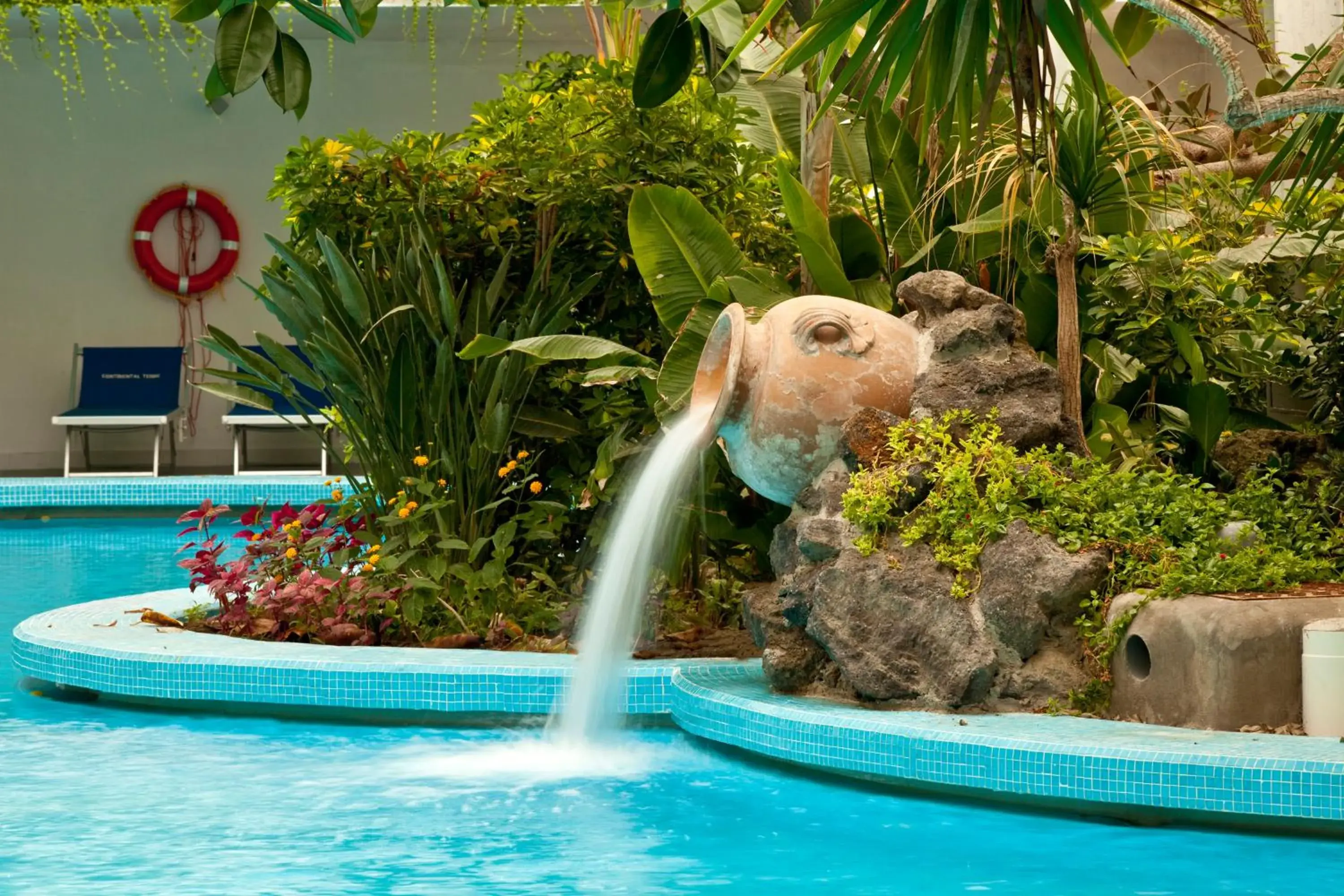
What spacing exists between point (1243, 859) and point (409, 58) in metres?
13.2

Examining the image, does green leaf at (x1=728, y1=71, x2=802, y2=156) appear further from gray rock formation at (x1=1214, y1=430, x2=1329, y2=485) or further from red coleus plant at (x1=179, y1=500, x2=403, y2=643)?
red coleus plant at (x1=179, y1=500, x2=403, y2=643)

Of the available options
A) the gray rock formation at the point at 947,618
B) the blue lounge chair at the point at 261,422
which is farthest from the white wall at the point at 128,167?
the gray rock formation at the point at 947,618

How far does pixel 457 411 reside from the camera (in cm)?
677

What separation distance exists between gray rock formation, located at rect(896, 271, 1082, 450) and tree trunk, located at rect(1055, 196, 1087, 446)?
29cm

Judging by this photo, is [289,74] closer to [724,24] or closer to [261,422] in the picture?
[724,24]

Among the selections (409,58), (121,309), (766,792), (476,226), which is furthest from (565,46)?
(766,792)

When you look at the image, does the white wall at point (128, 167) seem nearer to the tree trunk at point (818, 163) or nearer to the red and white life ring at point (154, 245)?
the red and white life ring at point (154, 245)

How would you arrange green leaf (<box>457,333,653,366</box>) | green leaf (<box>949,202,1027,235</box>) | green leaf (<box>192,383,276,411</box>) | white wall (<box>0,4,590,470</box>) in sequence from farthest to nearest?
white wall (<box>0,4,590,470</box>) < green leaf (<box>192,383,276,411</box>) < green leaf (<box>457,333,653,366</box>) < green leaf (<box>949,202,1027,235</box>)

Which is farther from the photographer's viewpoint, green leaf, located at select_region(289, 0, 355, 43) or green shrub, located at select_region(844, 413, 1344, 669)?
green shrub, located at select_region(844, 413, 1344, 669)

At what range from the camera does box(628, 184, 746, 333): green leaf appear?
20.7 feet

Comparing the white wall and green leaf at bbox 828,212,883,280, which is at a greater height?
the white wall

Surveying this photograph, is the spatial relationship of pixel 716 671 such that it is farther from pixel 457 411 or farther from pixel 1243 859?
pixel 1243 859

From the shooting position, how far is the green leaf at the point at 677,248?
6.31 meters

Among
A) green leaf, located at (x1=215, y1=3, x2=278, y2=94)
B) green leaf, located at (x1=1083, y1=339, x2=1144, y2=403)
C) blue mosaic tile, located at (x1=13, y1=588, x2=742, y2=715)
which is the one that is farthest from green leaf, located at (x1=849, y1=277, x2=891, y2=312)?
green leaf, located at (x1=215, y1=3, x2=278, y2=94)
